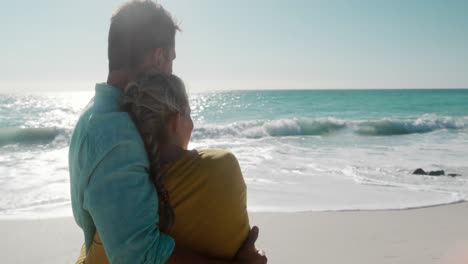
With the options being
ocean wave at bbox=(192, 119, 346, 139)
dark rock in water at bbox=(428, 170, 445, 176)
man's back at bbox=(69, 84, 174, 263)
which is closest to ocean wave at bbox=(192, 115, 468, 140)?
ocean wave at bbox=(192, 119, 346, 139)

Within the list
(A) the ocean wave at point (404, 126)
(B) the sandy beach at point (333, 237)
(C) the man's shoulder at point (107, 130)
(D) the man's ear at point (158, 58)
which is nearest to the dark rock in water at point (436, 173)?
(B) the sandy beach at point (333, 237)

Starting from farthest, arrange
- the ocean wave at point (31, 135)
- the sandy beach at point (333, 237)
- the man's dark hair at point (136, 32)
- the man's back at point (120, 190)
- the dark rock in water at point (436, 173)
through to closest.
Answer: the ocean wave at point (31, 135) < the dark rock in water at point (436, 173) < the sandy beach at point (333, 237) < the man's dark hair at point (136, 32) < the man's back at point (120, 190)

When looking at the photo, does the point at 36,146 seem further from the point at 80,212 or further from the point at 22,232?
the point at 80,212

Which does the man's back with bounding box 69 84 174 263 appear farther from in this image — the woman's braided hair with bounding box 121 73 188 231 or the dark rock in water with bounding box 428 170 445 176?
the dark rock in water with bounding box 428 170 445 176

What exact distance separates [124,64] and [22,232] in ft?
14.6

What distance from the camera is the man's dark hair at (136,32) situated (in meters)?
1.50

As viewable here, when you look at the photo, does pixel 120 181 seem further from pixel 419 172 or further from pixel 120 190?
pixel 419 172

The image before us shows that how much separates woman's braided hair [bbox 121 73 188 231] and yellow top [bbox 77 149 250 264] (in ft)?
0.11

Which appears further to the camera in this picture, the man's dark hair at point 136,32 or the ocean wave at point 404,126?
the ocean wave at point 404,126

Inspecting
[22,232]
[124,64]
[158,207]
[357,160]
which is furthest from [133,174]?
[357,160]

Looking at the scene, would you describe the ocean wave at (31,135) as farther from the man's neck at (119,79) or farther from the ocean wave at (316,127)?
the man's neck at (119,79)

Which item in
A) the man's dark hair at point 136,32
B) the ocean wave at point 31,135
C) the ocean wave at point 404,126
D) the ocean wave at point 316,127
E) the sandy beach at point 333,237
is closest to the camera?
the man's dark hair at point 136,32

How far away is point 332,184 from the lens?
8.05 meters

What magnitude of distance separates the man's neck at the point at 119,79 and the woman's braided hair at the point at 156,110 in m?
0.11
